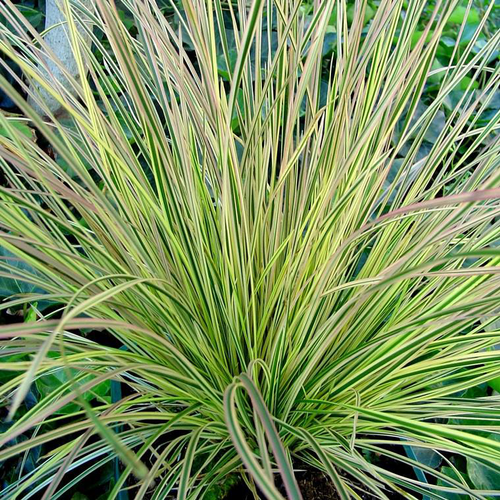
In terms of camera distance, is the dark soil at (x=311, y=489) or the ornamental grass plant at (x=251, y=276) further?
the dark soil at (x=311, y=489)

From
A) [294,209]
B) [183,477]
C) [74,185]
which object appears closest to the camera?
[183,477]

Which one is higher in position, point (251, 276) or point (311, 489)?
point (251, 276)

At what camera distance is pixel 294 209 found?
1.99ft

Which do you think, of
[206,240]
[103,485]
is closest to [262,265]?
[206,240]

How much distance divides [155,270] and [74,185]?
121 mm

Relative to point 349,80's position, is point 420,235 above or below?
below

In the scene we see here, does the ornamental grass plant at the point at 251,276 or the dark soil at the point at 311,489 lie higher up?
the ornamental grass plant at the point at 251,276

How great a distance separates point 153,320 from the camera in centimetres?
53

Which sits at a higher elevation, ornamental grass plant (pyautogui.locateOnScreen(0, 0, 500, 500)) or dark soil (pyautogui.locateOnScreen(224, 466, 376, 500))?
ornamental grass plant (pyautogui.locateOnScreen(0, 0, 500, 500))

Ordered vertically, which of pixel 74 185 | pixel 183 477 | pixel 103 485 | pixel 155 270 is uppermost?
pixel 74 185

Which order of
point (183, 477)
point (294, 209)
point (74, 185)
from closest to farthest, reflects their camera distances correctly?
point (183, 477) < point (74, 185) < point (294, 209)

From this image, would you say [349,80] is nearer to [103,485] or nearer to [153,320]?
[153,320]

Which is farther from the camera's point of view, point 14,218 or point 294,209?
point 294,209

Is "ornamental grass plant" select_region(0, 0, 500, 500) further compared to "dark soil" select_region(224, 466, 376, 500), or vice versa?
"dark soil" select_region(224, 466, 376, 500)
